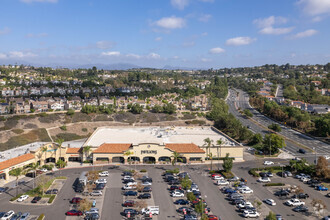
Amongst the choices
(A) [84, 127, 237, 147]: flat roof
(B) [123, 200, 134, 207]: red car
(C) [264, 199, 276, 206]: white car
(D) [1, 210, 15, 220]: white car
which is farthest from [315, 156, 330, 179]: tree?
(D) [1, 210, 15, 220]: white car

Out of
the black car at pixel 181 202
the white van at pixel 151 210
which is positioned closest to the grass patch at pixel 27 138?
the white van at pixel 151 210

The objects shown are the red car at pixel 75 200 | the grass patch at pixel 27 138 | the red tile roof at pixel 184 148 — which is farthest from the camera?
the grass patch at pixel 27 138

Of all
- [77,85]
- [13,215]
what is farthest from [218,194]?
[77,85]

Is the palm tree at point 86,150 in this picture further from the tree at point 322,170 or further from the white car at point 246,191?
the tree at point 322,170

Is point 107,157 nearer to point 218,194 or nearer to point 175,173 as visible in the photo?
point 175,173

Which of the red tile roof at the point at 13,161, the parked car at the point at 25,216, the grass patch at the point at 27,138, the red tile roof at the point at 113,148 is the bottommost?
the parked car at the point at 25,216
